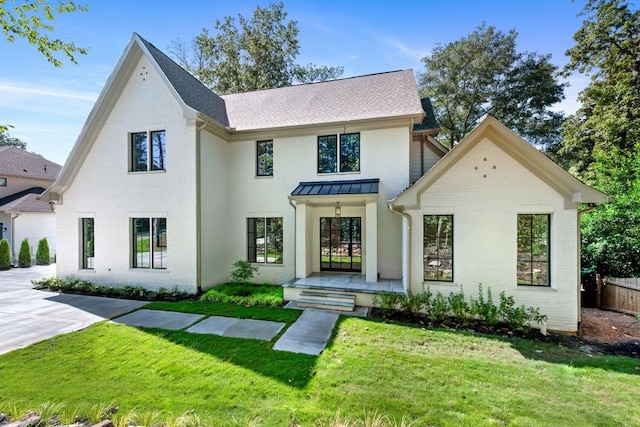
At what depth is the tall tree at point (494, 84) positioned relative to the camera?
1995 cm

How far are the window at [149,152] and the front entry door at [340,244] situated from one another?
667 cm

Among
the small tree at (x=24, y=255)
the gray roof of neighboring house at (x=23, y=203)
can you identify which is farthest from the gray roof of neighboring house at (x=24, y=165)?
the small tree at (x=24, y=255)

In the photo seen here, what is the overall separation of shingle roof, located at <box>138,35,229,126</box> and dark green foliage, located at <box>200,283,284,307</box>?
686cm

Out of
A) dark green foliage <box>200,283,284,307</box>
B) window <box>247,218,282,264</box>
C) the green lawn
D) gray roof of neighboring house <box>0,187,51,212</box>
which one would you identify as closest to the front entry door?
window <box>247,218,282,264</box>

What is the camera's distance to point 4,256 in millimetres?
15508

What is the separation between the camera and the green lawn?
3736 mm

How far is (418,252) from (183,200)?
824 centimetres

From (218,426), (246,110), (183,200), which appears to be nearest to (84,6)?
(183,200)

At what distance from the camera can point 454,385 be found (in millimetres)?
4355

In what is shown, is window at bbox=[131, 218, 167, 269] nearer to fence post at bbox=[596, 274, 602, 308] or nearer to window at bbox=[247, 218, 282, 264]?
window at bbox=[247, 218, 282, 264]

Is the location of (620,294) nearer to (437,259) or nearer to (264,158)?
(437,259)

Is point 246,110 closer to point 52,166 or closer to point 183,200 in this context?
point 183,200

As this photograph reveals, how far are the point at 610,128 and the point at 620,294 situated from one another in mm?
11366

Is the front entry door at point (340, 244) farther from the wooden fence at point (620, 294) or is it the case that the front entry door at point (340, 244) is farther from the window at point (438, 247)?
the wooden fence at point (620, 294)
